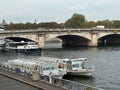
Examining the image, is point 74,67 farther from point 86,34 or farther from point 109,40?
point 109,40

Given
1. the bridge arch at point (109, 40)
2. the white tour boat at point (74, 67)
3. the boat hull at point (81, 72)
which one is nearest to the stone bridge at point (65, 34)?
the bridge arch at point (109, 40)

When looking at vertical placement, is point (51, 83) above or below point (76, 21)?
below

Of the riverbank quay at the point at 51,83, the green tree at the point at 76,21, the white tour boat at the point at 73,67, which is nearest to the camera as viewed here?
the riverbank quay at the point at 51,83

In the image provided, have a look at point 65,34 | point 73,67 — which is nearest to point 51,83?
point 73,67

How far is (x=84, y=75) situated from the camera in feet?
164

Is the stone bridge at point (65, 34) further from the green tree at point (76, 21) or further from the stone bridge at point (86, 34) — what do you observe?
the green tree at point (76, 21)

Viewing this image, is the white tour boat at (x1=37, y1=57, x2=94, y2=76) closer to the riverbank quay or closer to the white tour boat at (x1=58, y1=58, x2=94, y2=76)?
the white tour boat at (x1=58, y1=58, x2=94, y2=76)

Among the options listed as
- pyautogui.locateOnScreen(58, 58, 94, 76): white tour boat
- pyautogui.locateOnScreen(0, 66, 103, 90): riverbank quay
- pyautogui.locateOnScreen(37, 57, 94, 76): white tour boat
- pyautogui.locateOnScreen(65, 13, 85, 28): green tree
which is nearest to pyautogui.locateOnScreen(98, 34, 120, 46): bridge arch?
pyautogui.locateOnScreen(65, 13, 85, 28): green tree

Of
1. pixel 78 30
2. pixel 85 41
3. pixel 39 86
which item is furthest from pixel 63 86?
pixel 85 41

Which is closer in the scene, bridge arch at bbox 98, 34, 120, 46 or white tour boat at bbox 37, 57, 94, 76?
white tour boat at bbox 37, 57, 94, 76

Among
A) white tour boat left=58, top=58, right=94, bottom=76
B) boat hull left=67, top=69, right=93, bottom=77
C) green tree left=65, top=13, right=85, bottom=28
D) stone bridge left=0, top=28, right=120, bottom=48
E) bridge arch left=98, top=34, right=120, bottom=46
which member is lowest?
boat hull left=67, top=69, right=93, bottom=77

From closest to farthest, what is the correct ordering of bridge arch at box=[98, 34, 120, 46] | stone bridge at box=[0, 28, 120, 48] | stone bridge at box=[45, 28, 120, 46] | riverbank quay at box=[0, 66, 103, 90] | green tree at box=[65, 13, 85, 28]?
riverbank quay at box=[0, 66, 103, 90] → stone bridge at box=[0, 28, 120, 48] → stone bridge at box=[45, 28, 120, 46] → bridge arch at box=[98, 34, 120, 46] → green tree at box=[65, 13, 85, 28]

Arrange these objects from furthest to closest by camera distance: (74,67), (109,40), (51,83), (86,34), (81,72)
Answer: (109,40)
(86,34)
(74,67)
(81,72)
(51,83)

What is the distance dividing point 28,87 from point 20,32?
89038mm
